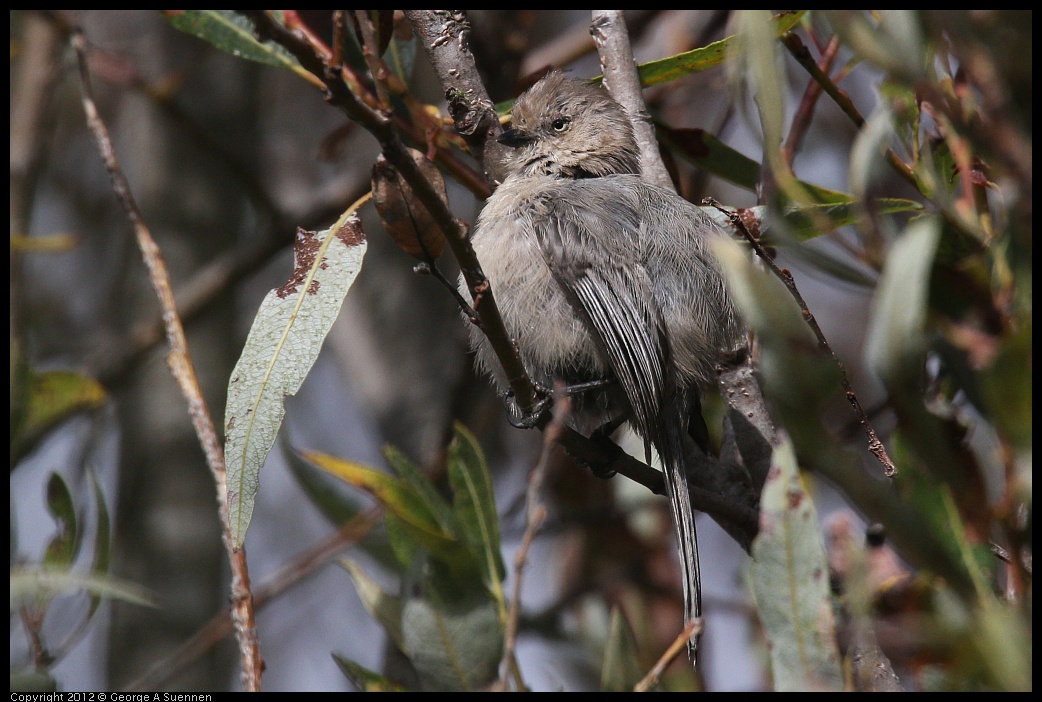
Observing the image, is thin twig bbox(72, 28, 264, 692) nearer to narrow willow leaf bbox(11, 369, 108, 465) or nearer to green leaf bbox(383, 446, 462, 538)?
green leaf bbox(383, 446, 462, 538)

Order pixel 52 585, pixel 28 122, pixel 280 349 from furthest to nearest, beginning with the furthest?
pixel 28 122 → pixel 280 349 → pixel 52 585

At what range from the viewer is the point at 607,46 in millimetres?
3053

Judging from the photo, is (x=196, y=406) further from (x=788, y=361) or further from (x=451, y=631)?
(x=788, y=361)

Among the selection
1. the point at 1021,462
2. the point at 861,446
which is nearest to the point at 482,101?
the point at 861,446

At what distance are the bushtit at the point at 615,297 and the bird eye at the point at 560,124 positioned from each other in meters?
0.39

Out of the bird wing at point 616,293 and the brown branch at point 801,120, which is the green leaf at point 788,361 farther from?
the brown branch at point 801,120

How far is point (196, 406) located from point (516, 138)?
1689 mm

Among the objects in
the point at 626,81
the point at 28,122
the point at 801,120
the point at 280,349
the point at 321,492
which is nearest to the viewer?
the point at 280,349

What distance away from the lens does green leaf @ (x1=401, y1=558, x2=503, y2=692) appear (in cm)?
224

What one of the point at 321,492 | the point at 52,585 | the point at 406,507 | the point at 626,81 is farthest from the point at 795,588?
the point at 321,492

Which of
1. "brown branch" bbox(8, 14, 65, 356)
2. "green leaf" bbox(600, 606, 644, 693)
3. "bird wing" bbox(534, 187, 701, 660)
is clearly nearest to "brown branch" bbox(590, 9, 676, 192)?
"bird wing" bbox(534, 187, 701, 660)

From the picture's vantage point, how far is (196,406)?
2184 millimetres

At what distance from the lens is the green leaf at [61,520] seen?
2451mm

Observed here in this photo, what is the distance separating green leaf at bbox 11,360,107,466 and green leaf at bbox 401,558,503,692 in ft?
4.13
